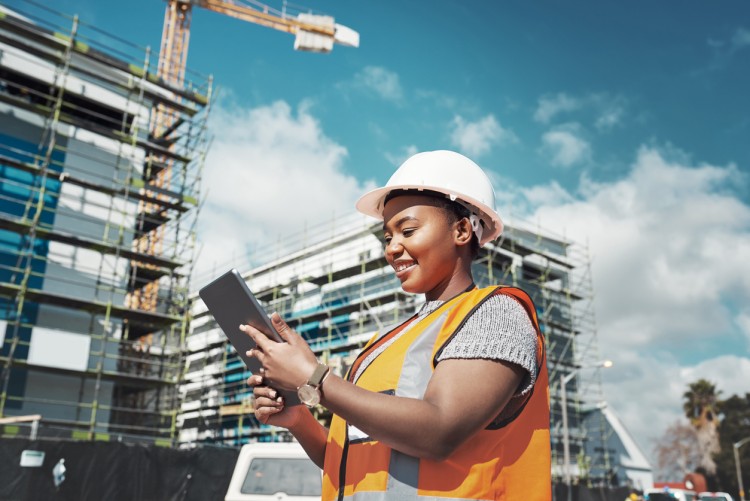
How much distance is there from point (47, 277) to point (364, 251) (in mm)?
15182

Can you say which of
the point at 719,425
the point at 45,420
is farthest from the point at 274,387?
the point at 719,425

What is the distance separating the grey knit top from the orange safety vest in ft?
0.08

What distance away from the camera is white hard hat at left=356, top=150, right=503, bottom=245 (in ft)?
6.15

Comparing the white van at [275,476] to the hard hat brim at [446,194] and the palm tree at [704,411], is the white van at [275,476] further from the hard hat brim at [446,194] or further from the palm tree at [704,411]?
the palm tree at [704,411]

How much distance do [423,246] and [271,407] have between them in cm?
60

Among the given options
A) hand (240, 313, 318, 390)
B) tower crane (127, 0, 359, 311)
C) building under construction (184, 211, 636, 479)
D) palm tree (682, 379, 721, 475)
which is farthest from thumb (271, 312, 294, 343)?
palm tree (682, 379, 721, 475)

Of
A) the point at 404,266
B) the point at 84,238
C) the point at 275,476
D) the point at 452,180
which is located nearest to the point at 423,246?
the point at 404,266

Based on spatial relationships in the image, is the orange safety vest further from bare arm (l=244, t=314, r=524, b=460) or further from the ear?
the ear

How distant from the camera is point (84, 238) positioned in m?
22.5

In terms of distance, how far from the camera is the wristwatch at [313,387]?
1.45 meters

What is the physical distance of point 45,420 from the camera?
20.2 meters

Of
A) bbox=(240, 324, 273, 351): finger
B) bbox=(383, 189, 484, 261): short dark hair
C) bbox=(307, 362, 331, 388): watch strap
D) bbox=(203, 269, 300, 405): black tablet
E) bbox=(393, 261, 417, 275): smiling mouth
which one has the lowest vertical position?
bbox=(307, 362, 331, 388): watch strap

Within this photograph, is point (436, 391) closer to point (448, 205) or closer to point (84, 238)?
point (448, 205)

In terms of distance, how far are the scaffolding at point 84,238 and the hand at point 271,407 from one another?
19669 mm
